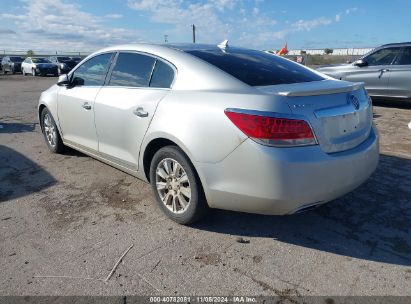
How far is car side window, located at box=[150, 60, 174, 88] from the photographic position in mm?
3619

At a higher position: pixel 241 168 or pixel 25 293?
pixel 241 168

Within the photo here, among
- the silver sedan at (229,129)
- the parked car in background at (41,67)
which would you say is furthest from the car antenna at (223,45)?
the parked car in background at (41,67)

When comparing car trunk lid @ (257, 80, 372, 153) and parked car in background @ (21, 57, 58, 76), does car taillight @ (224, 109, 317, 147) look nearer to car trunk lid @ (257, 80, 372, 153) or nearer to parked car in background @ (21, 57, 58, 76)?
car trunk lid @ (257, 80, 372, 153)

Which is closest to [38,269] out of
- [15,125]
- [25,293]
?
[25,293]

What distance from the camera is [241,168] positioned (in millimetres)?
2893

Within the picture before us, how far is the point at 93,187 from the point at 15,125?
15.4ft

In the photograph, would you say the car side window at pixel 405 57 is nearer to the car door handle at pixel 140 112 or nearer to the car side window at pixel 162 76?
the car side window at pixel 162 76

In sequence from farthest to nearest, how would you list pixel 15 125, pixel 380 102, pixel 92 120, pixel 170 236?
1. pixel 380 102
2. pixel 15 125
3. pixel 92 120
4. pixel 170 236

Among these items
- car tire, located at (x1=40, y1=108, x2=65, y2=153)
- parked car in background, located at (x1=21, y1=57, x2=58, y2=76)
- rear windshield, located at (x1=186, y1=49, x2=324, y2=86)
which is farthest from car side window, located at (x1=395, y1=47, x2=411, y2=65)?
parked car in background, located at (x1=21, y1=57, x2=58, y2=76)

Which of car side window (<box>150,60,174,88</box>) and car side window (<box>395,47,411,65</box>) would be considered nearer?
car side window (<box>150,60,174,88</box>)

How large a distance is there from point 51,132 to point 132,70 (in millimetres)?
2312

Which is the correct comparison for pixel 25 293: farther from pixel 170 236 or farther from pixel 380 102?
pixel 380 102

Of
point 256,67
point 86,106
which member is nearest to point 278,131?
point 256,67

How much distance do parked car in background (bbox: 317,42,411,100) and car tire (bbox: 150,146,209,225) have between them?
8.02 m
